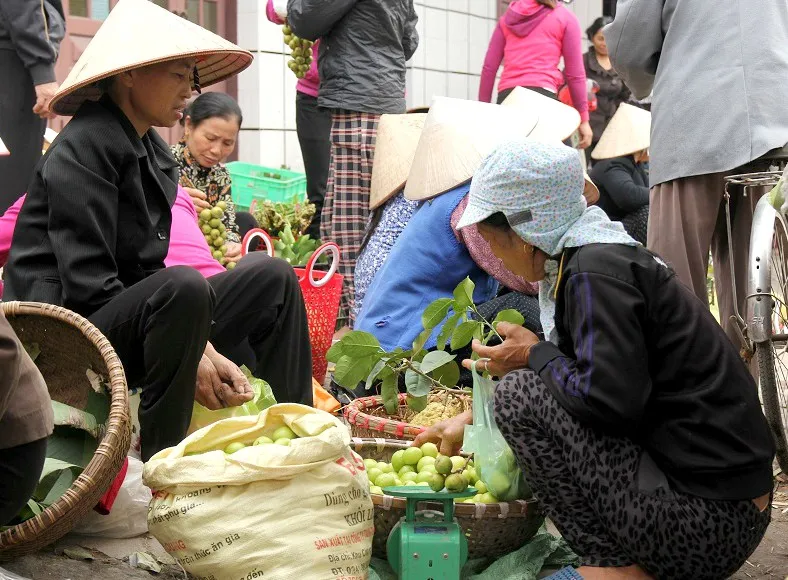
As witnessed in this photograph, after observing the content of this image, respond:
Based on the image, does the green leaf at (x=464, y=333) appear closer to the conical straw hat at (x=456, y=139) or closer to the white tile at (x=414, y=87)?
the conical straw hat at (x=456, y=139)

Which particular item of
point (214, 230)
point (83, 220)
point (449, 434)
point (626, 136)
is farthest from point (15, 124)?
point (626, 136)

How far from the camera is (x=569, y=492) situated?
2387 mm

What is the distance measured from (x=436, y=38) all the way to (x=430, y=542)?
7260mm

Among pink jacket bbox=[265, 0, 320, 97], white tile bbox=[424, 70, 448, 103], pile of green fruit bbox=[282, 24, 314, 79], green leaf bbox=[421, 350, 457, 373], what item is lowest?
green leaf bbox=[421, 350, 457, 373]

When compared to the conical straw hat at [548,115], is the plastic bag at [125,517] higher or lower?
lower

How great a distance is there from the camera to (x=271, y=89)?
7883 mm

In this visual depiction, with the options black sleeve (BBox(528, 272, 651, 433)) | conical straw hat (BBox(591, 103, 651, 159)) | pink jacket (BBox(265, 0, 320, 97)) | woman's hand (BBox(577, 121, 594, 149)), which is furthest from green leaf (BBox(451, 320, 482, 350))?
woman's hand (BBox(577, 121, 594, 149))

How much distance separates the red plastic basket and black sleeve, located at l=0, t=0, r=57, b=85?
108 centimetres

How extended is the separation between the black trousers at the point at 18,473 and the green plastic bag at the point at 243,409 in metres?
0.74

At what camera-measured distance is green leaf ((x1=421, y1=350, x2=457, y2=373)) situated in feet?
10.7

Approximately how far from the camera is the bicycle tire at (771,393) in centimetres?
282

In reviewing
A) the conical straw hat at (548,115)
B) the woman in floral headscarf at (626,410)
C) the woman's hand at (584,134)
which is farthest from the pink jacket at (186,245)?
the woman's hand at (584,134)

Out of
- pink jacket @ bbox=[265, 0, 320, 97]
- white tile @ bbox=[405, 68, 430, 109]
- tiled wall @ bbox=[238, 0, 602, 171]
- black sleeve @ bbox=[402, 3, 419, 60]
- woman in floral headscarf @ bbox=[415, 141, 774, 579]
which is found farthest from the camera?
white tile @ bbox=[405, 68, 430, 109]

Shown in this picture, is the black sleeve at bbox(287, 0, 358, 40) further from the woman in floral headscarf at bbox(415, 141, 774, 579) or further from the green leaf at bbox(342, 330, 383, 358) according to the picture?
the woman in floral headscarf at bbox(415, 141, 774, 579)
